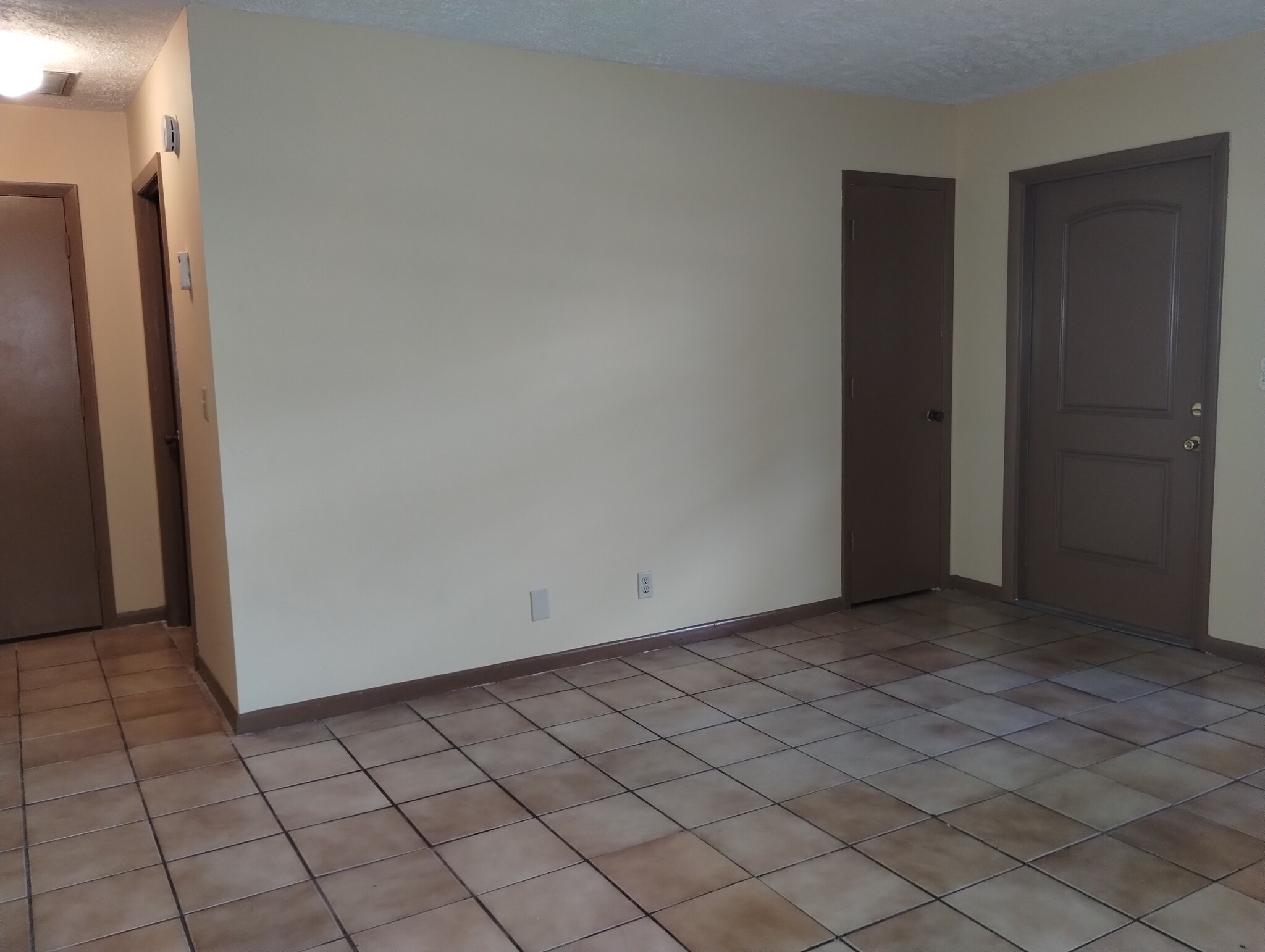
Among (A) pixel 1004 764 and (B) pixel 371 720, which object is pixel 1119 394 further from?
(B) pixel 371 720

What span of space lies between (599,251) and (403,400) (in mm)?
1055

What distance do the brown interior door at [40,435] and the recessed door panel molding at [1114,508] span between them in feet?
15.8

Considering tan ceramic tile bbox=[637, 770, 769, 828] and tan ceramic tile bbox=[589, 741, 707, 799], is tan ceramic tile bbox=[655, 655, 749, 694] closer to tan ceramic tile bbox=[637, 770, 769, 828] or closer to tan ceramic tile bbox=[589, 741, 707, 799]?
tan ceramic tile bbox=[589, 741, 707, 799]

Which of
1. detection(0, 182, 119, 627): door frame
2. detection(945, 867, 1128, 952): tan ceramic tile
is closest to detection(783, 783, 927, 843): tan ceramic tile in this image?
detection(945, 867, 1128, 952): tan ceramic tile

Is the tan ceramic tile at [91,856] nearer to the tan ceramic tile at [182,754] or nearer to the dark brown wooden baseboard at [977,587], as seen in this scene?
the tan ceramic tile at [182,754]

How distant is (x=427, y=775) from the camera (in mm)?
3119

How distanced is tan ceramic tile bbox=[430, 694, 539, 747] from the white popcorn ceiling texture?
252cm

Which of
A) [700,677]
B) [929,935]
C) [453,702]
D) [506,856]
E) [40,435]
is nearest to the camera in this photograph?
[929,935]

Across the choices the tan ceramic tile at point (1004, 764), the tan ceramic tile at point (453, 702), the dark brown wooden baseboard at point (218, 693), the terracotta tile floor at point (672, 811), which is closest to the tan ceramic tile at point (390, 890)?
the terracotta tile floor at point (672, 811)

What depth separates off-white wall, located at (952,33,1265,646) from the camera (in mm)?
3846

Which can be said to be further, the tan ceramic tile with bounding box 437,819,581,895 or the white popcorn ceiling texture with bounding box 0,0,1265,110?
the white popcorn ceiling texture with bounding box 0,0,1265,110

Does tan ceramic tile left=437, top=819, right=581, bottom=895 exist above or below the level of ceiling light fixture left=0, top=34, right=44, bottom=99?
below

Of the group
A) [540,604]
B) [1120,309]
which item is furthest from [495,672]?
[1120,309]

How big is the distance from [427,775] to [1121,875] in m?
2.02
